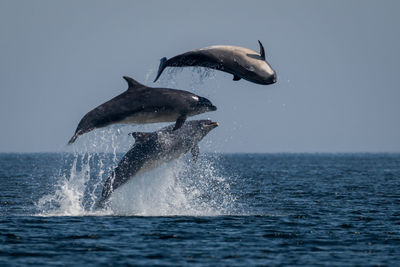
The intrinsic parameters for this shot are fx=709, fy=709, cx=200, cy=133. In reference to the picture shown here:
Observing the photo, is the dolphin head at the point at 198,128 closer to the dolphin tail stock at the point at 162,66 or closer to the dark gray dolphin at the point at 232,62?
the dolphin tail stock at the point at 162,66

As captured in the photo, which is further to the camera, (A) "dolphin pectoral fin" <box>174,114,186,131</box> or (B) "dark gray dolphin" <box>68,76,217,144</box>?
(A) "dolphin pectoral fin" <box>174,114,186,131</box>

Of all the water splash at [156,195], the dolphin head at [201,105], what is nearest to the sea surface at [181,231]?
the water splash at [156,195]

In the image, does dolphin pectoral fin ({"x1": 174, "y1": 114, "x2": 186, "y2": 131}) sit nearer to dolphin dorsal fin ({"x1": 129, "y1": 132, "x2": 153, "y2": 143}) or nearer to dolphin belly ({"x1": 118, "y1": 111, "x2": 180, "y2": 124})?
dolphin belly ({"x1": 118, "y1": 111, "x2": 180, "y2": 124})

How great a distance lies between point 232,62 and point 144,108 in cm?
324

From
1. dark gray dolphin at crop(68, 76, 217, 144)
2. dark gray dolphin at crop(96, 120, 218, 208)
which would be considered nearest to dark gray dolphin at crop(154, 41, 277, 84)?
dark gray dolphin at crop(68, 76, 217, 144)

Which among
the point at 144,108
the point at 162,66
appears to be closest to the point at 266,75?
the point at 162,66

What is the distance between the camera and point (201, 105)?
884 inches

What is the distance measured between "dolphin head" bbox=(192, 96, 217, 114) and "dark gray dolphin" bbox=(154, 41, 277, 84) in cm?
216

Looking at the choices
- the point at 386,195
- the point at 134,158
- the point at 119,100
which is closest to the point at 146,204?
the point at 134,158

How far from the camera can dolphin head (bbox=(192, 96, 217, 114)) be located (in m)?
22.4

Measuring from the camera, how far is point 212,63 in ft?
66.0

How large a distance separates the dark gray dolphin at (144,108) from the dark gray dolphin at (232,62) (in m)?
1.55

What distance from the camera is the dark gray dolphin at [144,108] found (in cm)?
2064

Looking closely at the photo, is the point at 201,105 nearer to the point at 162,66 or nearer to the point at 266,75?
the point at 162,66
